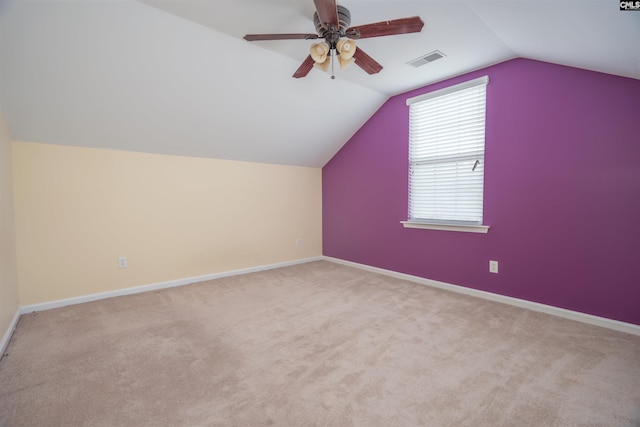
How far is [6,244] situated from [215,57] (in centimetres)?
236

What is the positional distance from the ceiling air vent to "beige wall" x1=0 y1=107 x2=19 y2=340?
371 cm

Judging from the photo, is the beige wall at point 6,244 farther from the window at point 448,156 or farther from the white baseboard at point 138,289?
the window at point 448,156

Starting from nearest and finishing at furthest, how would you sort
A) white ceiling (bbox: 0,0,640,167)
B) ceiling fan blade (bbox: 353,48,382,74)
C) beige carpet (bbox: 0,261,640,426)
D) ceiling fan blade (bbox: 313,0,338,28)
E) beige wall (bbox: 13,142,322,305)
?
beige carpet (bbox: 0,261,640,426) < ceiling fan blade (bbox: 313,0,338,28) < white ceiling (bbox: 0,0,640,167) < ceiling fan blade (bbox: 353,48,382,74) < beige wall (bbox: 13,142,322,305)

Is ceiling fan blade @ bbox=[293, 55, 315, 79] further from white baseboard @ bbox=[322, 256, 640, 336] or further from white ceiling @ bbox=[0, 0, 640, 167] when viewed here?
white baseboard @ bbox=[322, 256, 640, 336]

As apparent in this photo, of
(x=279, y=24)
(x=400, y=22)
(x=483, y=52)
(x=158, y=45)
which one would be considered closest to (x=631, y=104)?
(x=483, y=52)

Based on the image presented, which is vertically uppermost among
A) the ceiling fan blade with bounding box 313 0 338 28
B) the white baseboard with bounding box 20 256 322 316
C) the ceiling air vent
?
the ceiling air vent

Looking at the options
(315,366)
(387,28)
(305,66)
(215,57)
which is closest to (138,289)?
(315,366)

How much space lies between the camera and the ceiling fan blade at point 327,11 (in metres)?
1.49

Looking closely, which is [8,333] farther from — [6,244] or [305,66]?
[305,66]

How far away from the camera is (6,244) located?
226 cm

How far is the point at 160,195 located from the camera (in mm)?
3395

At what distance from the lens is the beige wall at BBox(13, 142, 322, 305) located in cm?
271

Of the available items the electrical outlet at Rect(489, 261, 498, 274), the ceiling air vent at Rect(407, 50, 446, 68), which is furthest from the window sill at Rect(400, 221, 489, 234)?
the ceiling air vent at Rect(407, 50, 446, 68)

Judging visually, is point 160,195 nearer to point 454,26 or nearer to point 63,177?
point 63,177
